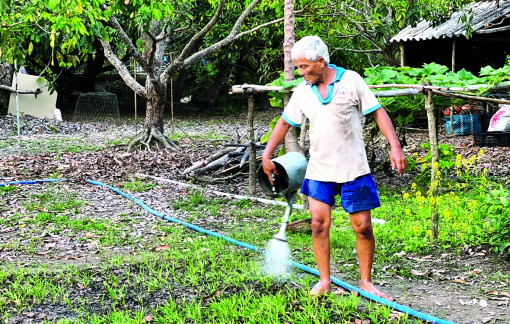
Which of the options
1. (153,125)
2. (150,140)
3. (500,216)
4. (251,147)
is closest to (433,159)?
(500,216)

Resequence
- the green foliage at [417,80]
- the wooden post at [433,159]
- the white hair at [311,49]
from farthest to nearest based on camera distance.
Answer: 1. the green foliage at [417,80]
2. the wooden post at [433,159]
3. the white hair at [311,49]

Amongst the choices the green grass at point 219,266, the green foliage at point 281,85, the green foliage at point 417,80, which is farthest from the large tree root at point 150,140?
the green foliage at point 417,80

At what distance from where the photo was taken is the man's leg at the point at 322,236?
11.5 ft

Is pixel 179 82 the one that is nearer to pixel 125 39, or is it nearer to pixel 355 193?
pixel 125 39

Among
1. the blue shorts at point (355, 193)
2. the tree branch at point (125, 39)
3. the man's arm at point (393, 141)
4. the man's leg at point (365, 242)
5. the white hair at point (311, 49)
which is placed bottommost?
the man's leg at point (365, 242)

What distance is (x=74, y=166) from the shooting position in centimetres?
955

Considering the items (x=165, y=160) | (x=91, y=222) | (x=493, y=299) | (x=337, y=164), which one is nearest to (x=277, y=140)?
(x=337, y=164)

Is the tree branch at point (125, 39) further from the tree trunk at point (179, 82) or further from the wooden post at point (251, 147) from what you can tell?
the tree trunk at point (179, 82)

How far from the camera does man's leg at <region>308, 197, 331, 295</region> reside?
350 centimetres

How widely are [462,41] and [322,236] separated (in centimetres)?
1244

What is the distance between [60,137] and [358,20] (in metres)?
8.33

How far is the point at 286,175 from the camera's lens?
379 centimetres

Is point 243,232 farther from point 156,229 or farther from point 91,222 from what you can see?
point 91,222

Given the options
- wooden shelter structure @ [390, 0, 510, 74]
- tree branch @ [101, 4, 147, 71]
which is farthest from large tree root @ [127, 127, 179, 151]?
wooden shelter structure @ [390, 0, 510, 74]
